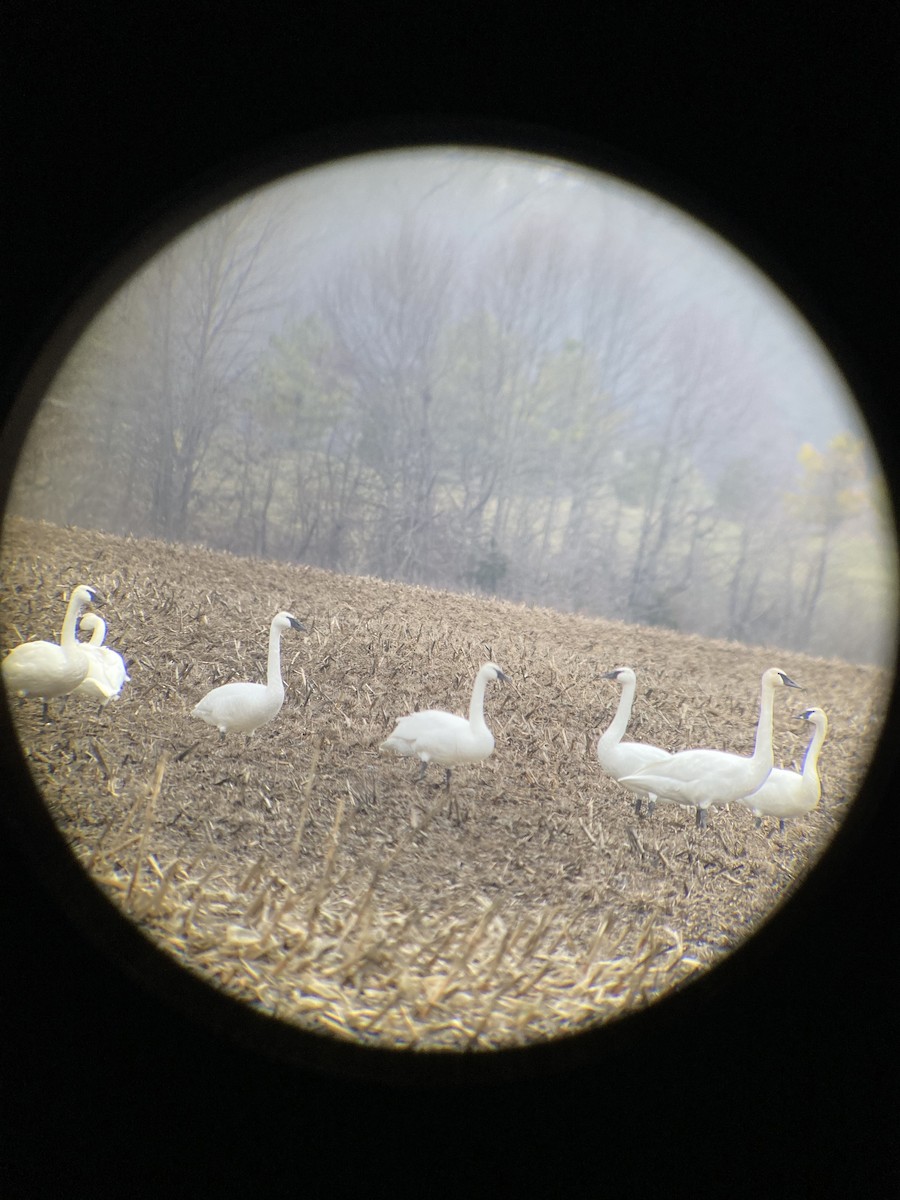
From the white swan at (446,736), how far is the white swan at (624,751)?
387 millimetres

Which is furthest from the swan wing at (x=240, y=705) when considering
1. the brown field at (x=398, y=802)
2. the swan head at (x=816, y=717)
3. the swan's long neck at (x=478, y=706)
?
the swan head at (x=816, y=717)

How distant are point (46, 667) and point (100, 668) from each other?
275 mm

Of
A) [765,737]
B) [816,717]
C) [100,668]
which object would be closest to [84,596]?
[100,668]

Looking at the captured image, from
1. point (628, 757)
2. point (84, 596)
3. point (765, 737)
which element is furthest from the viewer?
point (84, 596)

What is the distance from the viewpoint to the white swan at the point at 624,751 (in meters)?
2.32

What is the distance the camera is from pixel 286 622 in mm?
2561

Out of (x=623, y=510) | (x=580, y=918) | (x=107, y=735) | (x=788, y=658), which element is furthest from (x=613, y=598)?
(x=107, y=735)

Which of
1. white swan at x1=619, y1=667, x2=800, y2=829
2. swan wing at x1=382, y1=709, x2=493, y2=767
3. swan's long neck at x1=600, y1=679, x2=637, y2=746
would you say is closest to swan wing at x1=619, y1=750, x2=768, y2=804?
white swan at x1=619, y1=667, x2=800, y2=829

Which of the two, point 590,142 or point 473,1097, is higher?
point 590,142

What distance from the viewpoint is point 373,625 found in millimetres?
2705

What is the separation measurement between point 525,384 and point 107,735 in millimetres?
1992

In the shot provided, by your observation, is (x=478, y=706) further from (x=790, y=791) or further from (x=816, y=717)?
(x=816, y=717)

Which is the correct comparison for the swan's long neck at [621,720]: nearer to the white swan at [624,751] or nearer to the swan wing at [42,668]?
the white swan at [624,751]

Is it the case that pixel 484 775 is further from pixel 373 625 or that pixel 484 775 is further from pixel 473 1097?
pixel 473 1097
